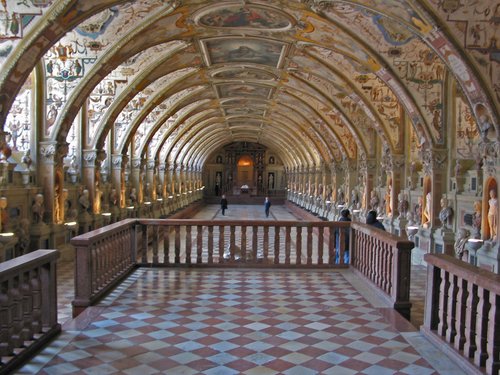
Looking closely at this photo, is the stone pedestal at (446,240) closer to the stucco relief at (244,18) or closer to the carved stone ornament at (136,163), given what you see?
the stucco relief at (244,18)

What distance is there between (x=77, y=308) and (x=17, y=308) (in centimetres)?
206

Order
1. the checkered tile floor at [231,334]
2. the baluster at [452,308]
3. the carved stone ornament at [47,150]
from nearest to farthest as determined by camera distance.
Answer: the checkered tile floor at [231,334] → the baluster at [452,308] → the carved stone ornament at [47,150]

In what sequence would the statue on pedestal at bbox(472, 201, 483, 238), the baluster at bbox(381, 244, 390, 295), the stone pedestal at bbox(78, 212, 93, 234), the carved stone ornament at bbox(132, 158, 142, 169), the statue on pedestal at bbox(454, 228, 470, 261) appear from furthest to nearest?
the carved stone ornament at bbox(132, 158, 142, 169) < the stone pedestal at bbox(78, 212, 93, 234) < the statue on pedestal at bbox(454, 228, 470, 261) < the statue on pedestal at bbox(472, 201, 483, 238) < the baluster at bbox(381, 244, 390, 295)

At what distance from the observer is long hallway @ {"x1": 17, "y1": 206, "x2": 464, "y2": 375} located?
5004mm

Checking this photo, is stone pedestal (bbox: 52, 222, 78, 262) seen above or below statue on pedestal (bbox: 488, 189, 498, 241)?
below

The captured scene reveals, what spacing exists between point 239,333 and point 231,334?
0.31 feet

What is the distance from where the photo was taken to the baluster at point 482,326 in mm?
4586

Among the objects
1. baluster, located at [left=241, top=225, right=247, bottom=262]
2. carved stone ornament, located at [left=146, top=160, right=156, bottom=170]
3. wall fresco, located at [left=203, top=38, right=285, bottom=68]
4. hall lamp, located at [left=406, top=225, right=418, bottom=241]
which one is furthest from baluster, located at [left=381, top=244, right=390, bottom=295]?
carved stone ornament, located at [left=146, top=160, right=156, bottom=170]

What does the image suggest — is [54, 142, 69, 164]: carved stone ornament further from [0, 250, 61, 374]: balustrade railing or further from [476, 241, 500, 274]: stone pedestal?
[476, 241, 500, 274]: stone pedestal

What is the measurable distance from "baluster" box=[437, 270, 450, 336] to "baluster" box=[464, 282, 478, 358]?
→ 1.76 ft

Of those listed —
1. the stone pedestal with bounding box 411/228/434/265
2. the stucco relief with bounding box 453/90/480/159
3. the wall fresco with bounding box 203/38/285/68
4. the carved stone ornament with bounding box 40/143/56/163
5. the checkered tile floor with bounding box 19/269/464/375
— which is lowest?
the stone pedestal with bounding box 411/228/434/265

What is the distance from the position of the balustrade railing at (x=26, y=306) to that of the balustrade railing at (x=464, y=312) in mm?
4095

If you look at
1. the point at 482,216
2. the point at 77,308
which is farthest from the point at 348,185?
the point at 77,308

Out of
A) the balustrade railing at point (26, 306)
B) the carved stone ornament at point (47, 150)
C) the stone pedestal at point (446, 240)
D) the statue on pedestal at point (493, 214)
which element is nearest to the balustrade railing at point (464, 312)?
the balustrade railing at point (26, 306)
